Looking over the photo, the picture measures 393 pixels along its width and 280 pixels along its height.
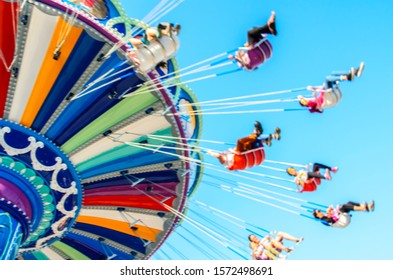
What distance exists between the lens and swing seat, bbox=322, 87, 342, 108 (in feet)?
23.5

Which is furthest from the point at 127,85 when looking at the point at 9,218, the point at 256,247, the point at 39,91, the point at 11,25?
the point at 256,247

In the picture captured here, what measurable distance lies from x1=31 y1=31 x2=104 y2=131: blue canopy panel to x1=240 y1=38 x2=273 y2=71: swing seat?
2838mm

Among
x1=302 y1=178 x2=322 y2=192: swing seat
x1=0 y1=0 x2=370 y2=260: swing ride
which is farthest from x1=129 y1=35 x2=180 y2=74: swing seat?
x1=302 y1=178 x2=322 y2=192: swing seat

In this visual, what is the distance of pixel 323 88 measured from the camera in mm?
7316

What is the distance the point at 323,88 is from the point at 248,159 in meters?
1.79

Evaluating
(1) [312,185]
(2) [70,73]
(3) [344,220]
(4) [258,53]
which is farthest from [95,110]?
(3) [344,220]

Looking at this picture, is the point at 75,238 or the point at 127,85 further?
the point at 75,238

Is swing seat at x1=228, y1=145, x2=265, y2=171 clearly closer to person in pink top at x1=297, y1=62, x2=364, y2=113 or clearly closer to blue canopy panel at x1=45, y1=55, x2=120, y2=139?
person in pink top at x1=297, y1=62, x2=364, y2=113

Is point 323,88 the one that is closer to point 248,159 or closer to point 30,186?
point 248,159

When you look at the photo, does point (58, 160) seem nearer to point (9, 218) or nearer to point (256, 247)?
point (9, 218)

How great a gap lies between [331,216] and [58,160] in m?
5.51

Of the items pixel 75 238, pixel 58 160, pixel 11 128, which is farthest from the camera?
pixel 75 238

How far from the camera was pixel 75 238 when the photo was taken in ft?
36.7

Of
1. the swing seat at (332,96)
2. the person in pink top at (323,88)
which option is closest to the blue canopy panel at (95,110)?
the person in pink top at (323,88)
